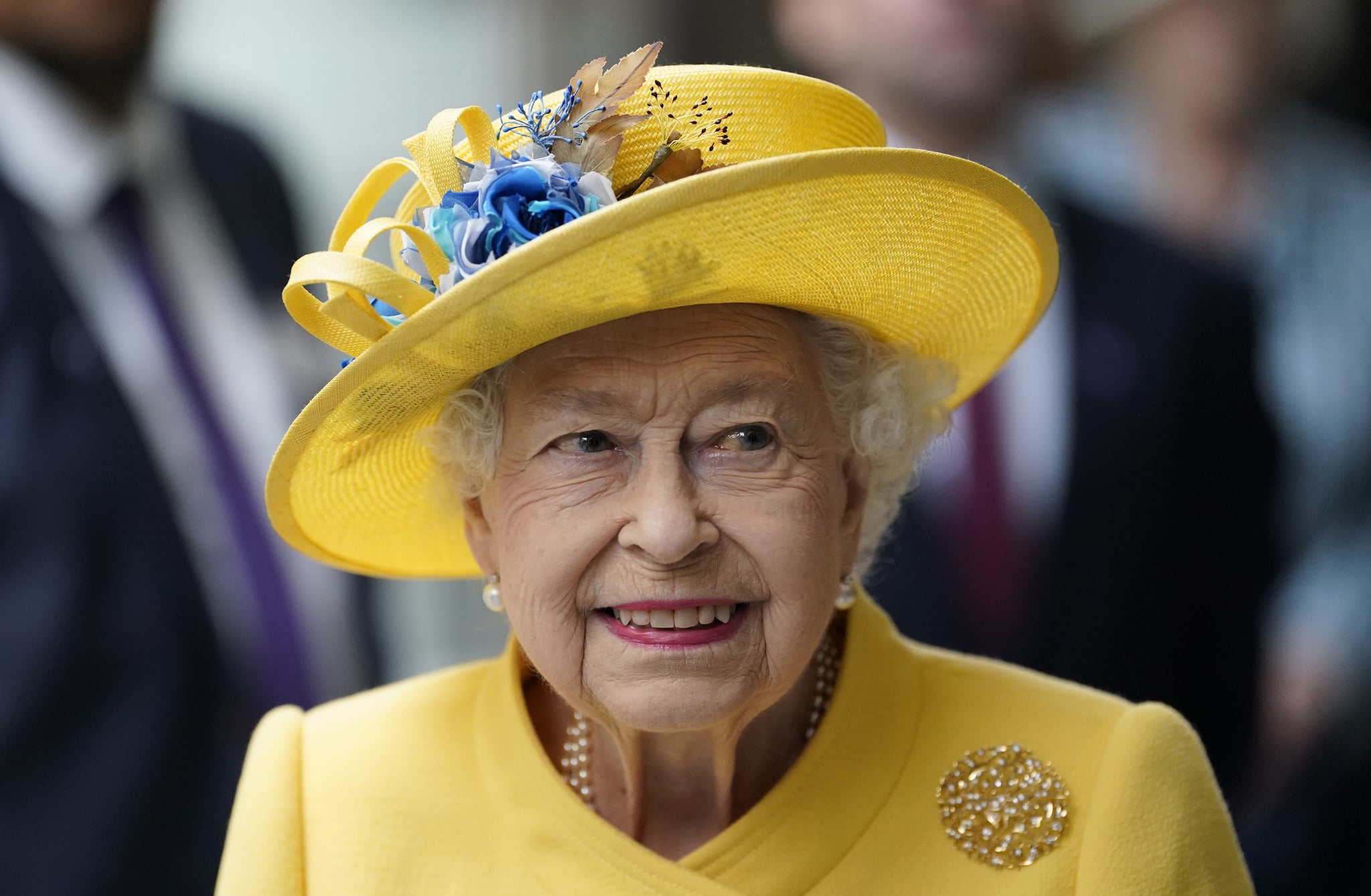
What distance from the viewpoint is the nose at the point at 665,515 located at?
1.52m

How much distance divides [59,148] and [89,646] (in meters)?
1.14

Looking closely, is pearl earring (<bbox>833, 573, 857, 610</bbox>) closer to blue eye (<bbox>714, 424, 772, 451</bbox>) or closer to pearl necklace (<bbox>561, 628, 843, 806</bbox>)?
pearl necklace (<bbox>561, 628, 843, 806</bbox>)

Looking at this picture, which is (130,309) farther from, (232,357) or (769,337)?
(769,337)

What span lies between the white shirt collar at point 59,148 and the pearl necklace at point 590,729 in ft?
6.33

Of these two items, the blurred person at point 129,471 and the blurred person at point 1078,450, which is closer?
the blurred person at point 129,471

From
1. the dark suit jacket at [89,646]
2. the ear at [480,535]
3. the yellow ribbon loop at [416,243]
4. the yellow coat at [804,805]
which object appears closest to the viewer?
the yellow ribbon loop at [416,243]

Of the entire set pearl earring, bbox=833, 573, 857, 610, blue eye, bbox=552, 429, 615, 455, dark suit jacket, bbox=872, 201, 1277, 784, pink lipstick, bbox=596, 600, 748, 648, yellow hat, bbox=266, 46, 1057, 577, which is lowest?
dark suit jacket, bbox=872, 201, 1277, 784

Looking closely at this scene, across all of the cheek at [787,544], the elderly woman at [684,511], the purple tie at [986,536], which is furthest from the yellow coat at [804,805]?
the purple tie at [986,536]

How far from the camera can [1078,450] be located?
3.44 meters

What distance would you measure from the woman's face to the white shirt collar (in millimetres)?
1929

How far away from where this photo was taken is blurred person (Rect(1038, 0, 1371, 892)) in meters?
3.50

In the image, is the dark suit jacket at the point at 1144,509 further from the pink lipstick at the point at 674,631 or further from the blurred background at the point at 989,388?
the pink lipstick at the point at 674,631

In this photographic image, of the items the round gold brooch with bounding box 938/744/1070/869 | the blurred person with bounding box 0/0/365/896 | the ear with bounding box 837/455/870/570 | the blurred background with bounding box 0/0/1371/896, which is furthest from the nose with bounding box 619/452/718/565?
the blurred person with bounding box 0/0/365/896

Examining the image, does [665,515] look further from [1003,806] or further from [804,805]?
[1003,806]
